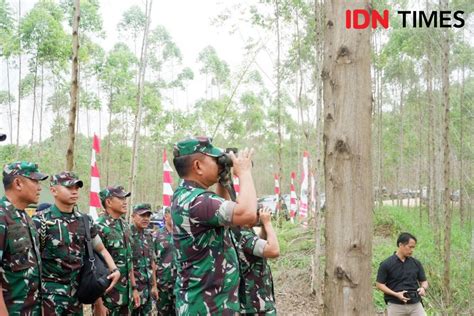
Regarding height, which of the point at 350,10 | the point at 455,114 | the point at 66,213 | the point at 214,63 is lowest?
the point at 66,213

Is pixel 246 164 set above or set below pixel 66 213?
above

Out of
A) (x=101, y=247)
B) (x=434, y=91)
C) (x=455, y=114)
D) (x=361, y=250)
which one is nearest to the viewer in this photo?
(x=361, y=250)

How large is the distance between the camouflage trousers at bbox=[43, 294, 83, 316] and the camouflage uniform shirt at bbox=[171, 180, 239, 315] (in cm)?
143

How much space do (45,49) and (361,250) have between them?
463 inches

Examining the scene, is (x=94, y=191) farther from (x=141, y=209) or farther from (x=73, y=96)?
(x=73, y=96)

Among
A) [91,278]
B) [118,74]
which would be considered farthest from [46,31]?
[91,278]

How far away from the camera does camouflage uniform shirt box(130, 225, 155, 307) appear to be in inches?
187

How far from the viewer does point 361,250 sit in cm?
173

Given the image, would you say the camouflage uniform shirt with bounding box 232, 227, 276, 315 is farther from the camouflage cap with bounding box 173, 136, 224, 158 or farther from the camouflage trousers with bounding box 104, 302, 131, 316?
the camouflage trousers with bounding box 104, 302, 131, 316

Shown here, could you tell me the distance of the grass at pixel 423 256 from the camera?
7.02 metres

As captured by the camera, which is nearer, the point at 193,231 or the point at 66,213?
the point at 193,231

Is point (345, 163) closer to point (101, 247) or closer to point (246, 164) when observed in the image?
point (246, 164)

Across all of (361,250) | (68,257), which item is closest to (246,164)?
(361,250)

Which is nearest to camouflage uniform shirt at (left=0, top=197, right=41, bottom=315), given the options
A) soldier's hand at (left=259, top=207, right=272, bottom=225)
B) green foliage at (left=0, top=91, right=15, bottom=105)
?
soldier's hand at (left=259, top=207, right=272, bottom=225)
